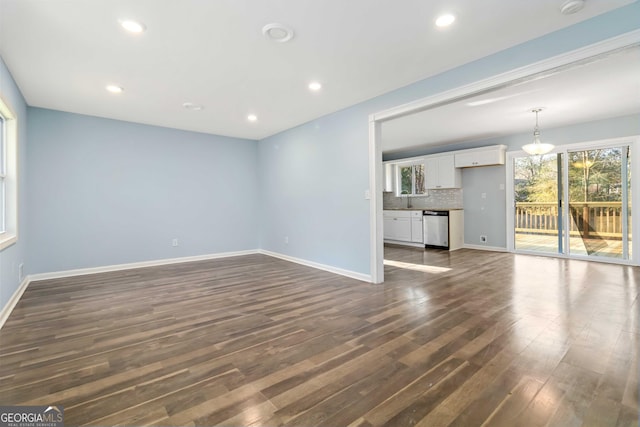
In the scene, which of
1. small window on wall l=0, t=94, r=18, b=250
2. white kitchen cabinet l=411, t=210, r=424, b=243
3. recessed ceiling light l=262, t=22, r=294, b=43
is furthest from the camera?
white kitchen cabinet l=411, t=210, r=424, b=243

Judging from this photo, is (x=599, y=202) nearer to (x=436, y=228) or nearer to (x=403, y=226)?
(x=436, y=228)

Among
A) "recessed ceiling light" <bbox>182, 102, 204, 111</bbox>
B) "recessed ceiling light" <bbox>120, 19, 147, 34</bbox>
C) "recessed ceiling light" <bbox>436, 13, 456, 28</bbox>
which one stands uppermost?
"recessed ceiling light" <bbox>182, 102, 204, 111</bbox>

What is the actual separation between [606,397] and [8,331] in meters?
4.35

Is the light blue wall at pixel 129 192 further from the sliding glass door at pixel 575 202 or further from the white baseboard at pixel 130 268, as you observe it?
the sliding glass door at pixel 575 202

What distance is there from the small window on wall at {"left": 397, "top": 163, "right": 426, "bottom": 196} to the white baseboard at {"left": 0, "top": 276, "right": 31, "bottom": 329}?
7.83 m

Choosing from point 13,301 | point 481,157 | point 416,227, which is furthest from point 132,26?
point 416,227

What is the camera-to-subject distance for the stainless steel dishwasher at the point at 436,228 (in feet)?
22.4

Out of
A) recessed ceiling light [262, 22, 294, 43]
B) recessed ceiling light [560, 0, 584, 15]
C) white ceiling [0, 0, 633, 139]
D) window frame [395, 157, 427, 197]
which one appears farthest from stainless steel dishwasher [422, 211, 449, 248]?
recessed ceiling light [262, 22, 294, 43]

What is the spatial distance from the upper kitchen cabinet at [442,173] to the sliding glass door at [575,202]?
113 centimetres

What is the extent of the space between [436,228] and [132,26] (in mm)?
6504

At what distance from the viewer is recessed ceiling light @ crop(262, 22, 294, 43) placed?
241 centimetres

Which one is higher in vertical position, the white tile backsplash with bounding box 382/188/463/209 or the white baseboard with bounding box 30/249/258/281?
the white tile backsplash with bounding box 382/188/463/209

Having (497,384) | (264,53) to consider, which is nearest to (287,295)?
(497,384)

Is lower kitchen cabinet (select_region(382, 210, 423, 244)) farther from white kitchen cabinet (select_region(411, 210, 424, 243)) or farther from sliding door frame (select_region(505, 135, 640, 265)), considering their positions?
sliding door frame (select_region(505, 135, 640, 265))
